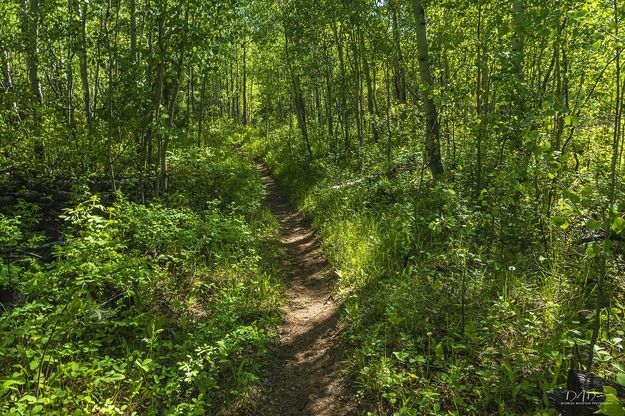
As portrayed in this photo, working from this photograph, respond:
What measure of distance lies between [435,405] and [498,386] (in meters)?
0.70

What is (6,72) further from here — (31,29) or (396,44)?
(396,44)

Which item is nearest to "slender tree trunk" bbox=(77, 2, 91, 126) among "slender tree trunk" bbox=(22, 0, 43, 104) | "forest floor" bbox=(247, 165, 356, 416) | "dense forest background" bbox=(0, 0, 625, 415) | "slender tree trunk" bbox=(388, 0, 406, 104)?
"dense forest background" bbox=(0, 0, 625, 415)

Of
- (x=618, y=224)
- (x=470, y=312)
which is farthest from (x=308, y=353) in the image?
(x=618, y=224)

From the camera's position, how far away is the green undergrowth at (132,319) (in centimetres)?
342

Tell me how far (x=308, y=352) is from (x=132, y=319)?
2369mm

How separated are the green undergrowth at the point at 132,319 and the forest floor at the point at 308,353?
32cm

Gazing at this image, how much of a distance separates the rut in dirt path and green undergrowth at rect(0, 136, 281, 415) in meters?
0.34

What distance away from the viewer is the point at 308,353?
5039 millimetres

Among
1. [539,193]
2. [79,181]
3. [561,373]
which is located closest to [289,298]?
[561,373]

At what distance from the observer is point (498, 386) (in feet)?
11.4

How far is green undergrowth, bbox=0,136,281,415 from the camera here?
135 inches

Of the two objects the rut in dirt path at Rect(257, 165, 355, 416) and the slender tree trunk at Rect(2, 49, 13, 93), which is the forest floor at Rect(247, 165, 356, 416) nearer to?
the rut in dirt path at Rect(257, 165, 355, 416)

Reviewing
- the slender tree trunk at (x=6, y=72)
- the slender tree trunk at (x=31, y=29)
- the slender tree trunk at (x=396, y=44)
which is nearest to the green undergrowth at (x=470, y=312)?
the slender tree trunk at (x=396, y=44)

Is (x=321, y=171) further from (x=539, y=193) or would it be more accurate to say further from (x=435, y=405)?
(x=435, y=405)
